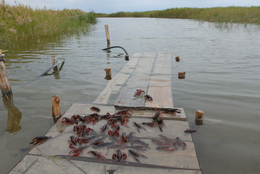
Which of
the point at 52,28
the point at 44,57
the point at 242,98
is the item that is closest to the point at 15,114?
the point at 242,98

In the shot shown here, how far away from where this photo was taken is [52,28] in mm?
17750

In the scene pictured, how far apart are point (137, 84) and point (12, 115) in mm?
3522

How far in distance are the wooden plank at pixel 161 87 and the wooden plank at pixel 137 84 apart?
0.20 m

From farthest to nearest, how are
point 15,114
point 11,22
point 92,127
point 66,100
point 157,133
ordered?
point 11,22
point 66,100
point 15,114
point 92,127
point 157,133

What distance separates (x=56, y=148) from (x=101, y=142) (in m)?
0.74

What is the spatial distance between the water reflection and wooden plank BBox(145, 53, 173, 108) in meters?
3.07

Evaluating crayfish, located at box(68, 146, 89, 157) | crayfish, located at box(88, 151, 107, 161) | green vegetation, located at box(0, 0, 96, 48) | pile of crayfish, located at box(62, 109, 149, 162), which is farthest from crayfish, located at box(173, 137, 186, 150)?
green vegetation, located at box(0, 0, 96, 48)

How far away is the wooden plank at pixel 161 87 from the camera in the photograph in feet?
14.8

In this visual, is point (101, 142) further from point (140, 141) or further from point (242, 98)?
point (242, 98)

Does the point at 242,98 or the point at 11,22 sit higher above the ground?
the point at 11,22

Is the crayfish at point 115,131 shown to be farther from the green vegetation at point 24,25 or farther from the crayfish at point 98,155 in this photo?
the green vegetation at point 24,25

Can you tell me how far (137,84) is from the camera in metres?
5.90

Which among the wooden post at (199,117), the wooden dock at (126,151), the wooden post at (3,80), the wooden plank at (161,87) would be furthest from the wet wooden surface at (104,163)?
the wooden post at (3,80)

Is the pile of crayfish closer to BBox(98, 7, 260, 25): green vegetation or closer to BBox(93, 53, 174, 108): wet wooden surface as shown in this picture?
BBox(93, 53, 174, 108): wet wooden surface
